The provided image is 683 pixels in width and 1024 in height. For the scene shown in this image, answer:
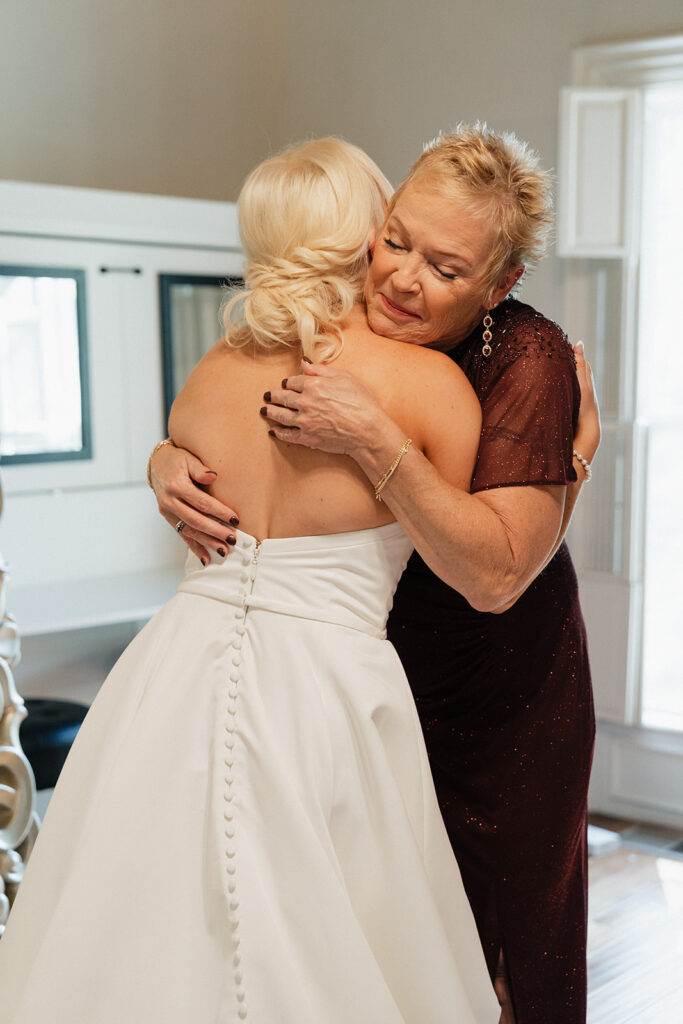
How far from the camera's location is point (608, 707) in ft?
13.3

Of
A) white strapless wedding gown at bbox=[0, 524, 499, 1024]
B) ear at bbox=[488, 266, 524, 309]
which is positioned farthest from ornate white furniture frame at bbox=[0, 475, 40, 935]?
ear at bbox=[488, 266, 524, 309]

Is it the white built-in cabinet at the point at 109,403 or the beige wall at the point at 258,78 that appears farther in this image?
the beige wall at the point at 258,78

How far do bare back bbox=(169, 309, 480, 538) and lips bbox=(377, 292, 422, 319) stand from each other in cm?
4

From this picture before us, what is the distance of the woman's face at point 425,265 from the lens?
58.7 inches

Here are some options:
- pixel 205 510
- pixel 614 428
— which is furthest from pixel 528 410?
pixel 614 428

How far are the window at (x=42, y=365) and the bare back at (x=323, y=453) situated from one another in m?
2.52

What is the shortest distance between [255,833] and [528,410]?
728 millimetres

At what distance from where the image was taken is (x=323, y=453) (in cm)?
150

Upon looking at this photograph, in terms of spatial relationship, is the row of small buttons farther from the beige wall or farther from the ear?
the beige wall

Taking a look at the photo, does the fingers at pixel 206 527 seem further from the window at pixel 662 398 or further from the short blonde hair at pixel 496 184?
the window at pixel 662 398

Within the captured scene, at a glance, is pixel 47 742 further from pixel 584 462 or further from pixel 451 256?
pixel 451 256

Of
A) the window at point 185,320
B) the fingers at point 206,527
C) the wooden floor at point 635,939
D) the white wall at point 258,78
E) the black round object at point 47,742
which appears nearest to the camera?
the fingers at point 206,527

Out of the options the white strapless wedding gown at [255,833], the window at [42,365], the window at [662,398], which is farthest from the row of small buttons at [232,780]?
the window at [662,398]

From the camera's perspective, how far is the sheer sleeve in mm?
1555
